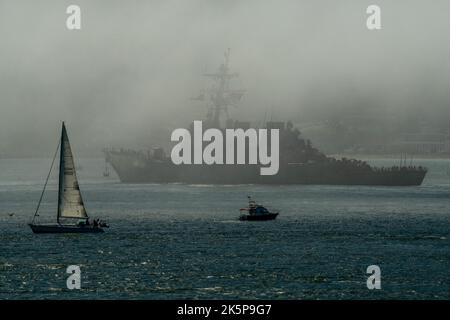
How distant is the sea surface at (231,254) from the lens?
67125mm

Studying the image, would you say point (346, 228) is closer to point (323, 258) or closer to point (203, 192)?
point (323, 258)

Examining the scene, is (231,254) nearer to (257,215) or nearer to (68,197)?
(68,197)

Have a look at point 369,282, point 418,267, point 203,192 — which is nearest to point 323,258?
point 418,267

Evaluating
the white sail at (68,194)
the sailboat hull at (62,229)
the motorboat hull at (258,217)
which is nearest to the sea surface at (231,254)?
the sailboat hull at (62,229)

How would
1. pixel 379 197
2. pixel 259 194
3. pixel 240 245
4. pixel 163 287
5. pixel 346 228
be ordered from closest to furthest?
pixel 163 287
pixel 240 245
pixel 346 228
pixel 379 197
pixel 259 194

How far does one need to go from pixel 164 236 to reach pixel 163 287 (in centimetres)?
3069

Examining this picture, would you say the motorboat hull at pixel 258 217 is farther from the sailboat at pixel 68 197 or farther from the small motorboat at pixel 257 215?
the sailboat at pixel 68 197

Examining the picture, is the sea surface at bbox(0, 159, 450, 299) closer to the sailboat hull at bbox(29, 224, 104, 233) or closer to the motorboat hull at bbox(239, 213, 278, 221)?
the sailboat hull at bbox(29, 224, 104, 233)

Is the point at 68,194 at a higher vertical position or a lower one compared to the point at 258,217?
higher

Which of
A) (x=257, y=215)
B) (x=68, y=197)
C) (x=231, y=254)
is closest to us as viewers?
(x=231, y=254)

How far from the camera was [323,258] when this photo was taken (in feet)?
270

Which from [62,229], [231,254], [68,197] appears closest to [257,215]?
[68,197]

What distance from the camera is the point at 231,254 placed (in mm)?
84375

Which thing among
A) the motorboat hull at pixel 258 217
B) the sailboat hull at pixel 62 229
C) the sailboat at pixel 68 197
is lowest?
the motorboat hull at pixel 258 217
